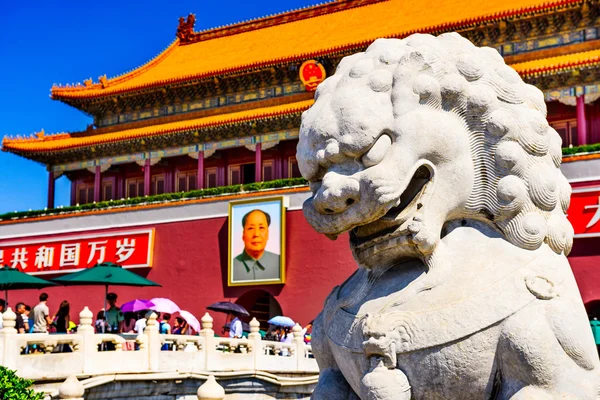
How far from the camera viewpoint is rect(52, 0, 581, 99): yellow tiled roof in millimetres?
18922

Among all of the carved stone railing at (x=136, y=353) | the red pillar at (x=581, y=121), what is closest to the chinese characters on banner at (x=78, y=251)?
the carved stone railing at (x=136, y=353)

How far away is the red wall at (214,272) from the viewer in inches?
681

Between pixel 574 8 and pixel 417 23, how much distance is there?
4078 mm

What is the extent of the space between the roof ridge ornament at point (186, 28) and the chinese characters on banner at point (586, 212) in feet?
49.8

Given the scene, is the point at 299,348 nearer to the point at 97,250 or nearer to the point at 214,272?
the point at 214,272

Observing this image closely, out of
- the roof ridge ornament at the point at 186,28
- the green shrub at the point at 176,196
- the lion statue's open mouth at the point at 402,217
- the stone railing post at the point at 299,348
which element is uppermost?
the roof ridge ornament at the point at 186,28

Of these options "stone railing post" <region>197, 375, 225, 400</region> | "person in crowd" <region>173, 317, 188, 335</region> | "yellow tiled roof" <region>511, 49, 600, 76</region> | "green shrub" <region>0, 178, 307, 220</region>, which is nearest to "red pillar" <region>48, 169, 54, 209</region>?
"green shrub" <region>0, 178, 307, 220</region>

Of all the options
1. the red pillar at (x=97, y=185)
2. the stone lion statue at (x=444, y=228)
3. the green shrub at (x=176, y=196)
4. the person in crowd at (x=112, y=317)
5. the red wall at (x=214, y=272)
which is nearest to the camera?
the stone lion statue at (x=444, y=228)

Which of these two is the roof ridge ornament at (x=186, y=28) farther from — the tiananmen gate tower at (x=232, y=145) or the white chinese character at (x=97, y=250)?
the white chinese character at (x=97, y=250)

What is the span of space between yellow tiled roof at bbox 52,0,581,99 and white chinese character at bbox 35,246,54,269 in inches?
193

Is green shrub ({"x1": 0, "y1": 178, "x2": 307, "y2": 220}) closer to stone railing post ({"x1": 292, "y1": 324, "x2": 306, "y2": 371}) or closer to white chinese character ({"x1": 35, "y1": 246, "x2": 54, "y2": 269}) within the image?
white chinese character ({"x1": 35, "y1": 246, "x2": 54, "y2": 269})

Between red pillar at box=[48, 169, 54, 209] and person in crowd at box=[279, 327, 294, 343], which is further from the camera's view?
red pillar at box=[48, 169, 54, 209]

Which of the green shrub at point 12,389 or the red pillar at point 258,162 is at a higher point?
the red pillar at point 258,162

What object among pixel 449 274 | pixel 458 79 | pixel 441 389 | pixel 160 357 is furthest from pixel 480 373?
pixel 160 357
